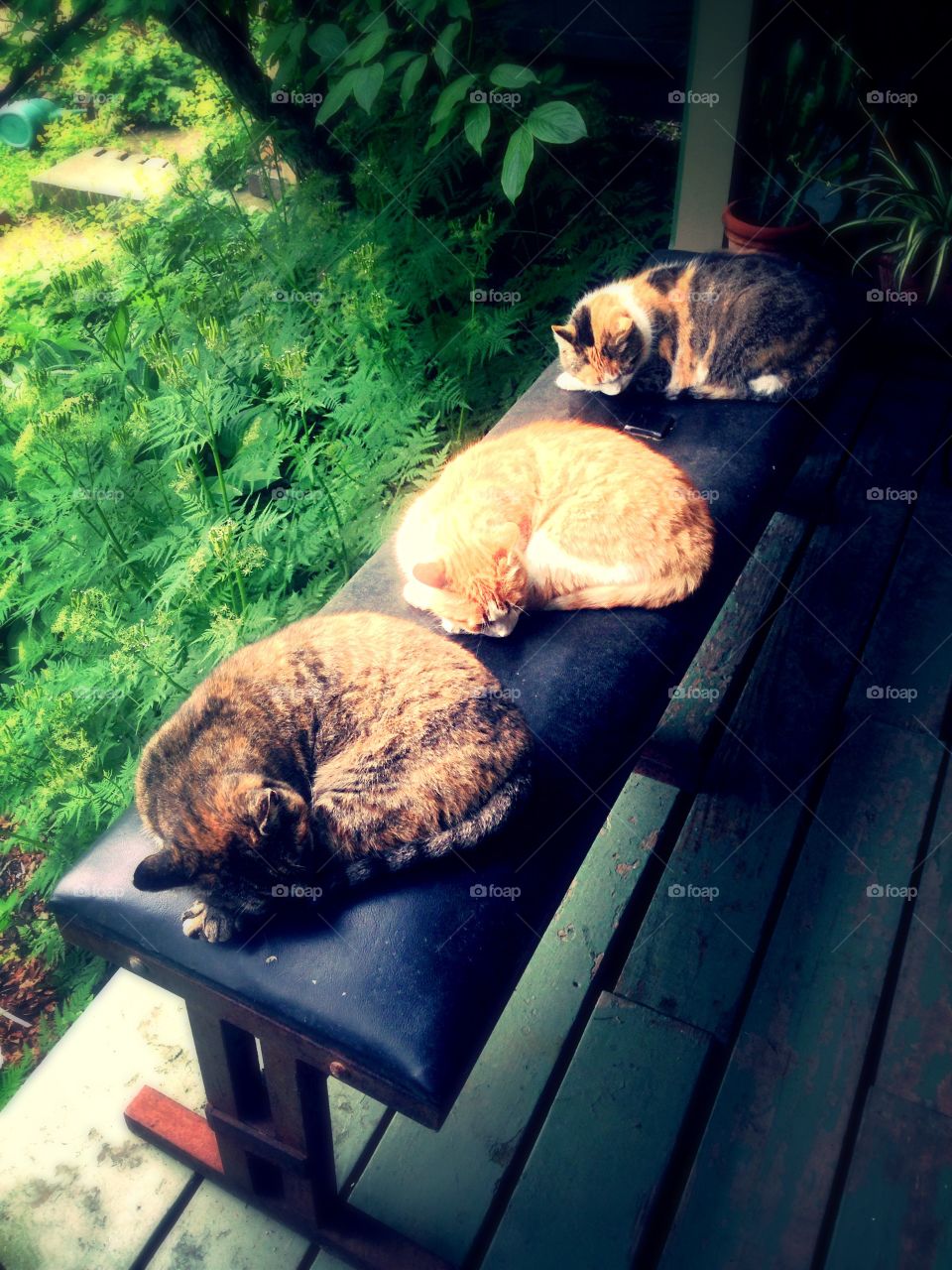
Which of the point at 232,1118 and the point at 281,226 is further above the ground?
the point at 281,226

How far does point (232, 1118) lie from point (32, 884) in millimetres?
960

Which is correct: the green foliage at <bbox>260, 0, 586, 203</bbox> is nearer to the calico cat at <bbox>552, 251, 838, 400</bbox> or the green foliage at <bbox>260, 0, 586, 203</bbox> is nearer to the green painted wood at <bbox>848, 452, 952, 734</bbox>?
the calico cat at <bbox>552, 251, 838, 400</bbox>

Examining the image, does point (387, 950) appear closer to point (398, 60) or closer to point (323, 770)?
point (323, 770)

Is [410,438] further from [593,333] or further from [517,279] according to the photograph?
[517,279]

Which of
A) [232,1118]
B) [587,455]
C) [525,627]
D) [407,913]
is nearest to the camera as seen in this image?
[407,913]

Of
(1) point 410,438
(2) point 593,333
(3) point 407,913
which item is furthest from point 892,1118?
(1) point 410,438

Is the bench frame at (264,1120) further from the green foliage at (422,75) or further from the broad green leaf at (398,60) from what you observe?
the broad green leaf at (398,60)

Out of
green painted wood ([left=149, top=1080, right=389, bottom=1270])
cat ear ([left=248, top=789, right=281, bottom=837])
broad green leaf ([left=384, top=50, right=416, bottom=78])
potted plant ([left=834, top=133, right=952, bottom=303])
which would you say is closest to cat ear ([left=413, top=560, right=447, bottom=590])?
cat ear ([left=248, top=789, right=281, bottom=837])

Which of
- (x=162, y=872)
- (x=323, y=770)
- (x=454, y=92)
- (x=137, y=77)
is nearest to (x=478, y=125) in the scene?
(x=454, y=92)

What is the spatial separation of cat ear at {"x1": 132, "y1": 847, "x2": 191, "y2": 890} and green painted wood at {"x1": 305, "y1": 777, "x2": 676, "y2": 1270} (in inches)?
34.5

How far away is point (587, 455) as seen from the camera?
207 centimetres

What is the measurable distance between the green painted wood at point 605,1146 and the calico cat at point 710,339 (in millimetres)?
1729

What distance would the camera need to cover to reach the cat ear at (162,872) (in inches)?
51.3

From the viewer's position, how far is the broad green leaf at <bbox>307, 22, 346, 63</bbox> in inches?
106
